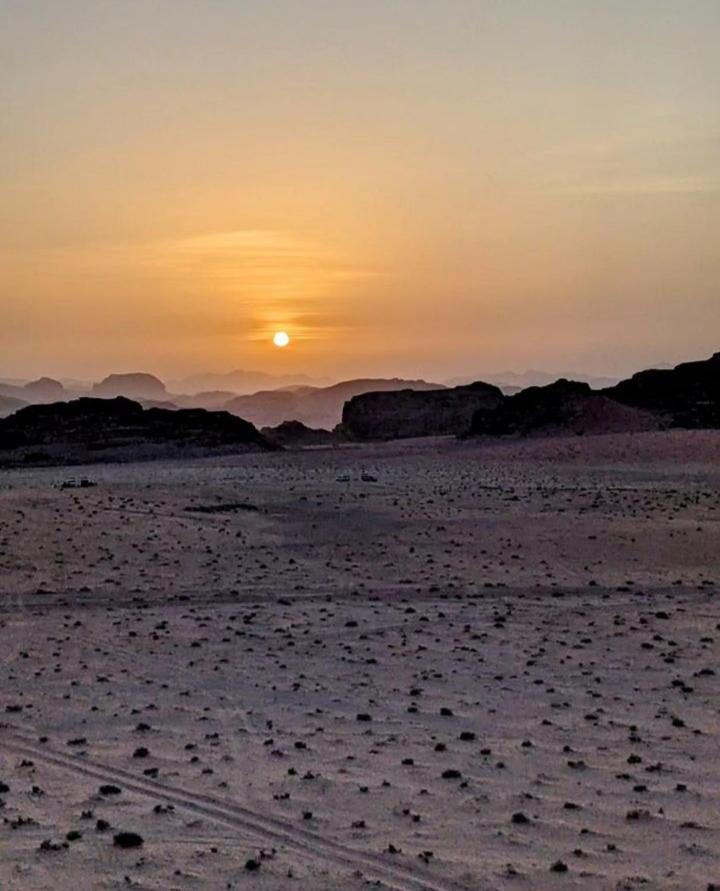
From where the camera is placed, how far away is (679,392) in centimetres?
6969

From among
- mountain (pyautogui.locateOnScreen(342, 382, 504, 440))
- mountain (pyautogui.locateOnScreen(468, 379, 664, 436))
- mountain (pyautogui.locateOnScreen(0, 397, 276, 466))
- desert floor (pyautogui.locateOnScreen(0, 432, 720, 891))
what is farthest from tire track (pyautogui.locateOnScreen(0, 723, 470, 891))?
mountain (pyautogui.locateOnScreen(342, 382, 504, 440))

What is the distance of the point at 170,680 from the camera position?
45.3 ft

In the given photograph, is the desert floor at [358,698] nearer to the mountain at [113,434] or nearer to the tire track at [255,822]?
the tire track at [255,822]

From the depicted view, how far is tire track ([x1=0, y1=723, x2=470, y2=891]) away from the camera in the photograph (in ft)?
26.4

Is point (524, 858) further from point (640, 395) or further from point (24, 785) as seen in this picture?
point (640, 395)

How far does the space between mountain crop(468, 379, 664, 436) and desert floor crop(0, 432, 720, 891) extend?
33.9 meters

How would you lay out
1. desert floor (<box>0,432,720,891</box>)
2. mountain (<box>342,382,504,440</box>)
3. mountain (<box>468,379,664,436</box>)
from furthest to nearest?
mountain (<box>342,382,504,440</box>) → mountain (<box>468,379,664,436</box>) → desert floor (<box>0,432,720,891</box>)

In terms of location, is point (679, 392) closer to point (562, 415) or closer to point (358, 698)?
point (562, 415)

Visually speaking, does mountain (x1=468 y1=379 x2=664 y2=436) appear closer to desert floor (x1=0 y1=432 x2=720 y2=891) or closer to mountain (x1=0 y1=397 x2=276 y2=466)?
mountain (x1=0 y1=397 x2=276 y2=466)

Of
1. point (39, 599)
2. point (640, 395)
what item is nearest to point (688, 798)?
point (39, 599)

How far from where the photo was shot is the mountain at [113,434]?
192 ft

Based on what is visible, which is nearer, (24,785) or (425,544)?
(24,785)

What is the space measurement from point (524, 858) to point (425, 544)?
52.5 ft

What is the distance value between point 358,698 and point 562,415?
5251cm
